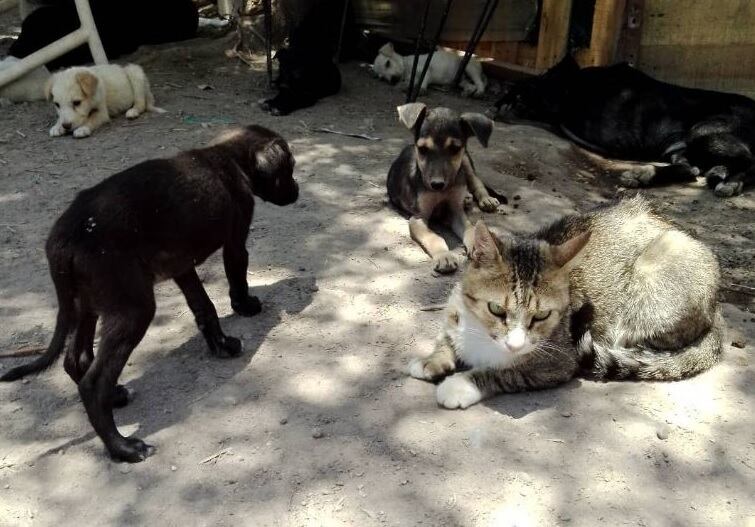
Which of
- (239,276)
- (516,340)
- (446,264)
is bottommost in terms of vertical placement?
(446,264)

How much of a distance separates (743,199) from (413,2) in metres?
6.49

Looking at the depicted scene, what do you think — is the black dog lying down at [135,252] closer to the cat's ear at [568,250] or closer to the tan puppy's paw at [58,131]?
the cat's ear at [568,250]

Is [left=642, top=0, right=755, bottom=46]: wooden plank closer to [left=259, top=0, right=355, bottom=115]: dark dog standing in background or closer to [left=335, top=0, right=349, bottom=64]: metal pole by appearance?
[left=259, top=0, right=355, bottom=115]: dark dog standing in background

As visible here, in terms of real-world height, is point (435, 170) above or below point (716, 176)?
above

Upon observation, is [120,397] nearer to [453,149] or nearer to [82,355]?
[82,355]

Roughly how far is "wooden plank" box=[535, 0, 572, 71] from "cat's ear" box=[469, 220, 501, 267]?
23.9 ft

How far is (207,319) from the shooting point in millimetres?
4355

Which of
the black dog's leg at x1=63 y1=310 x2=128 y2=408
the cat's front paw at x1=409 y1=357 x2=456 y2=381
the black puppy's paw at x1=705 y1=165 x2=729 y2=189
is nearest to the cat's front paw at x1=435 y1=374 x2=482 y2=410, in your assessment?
the cat's front paw at x1=409 y1=357 x2=456 y2=381

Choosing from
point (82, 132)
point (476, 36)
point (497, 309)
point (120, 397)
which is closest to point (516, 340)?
point (497, 309)

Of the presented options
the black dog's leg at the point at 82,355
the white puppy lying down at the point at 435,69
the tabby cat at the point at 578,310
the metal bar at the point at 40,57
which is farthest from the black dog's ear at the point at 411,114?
the metal bar at the point at 40,57

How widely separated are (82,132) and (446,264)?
5.38 m

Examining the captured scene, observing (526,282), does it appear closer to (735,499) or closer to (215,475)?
(735,499)

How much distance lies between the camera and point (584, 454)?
142 inches

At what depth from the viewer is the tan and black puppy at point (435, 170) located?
6305mm
